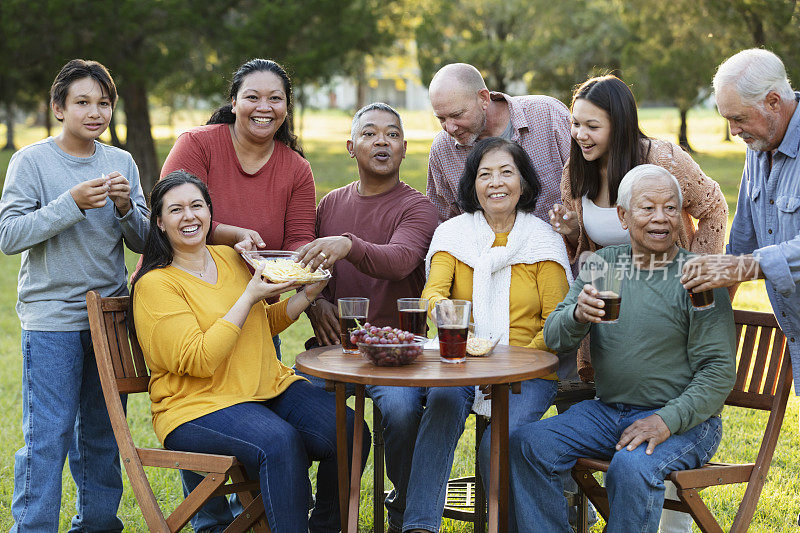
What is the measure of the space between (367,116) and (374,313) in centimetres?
95

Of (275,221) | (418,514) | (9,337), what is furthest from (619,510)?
(9,337)

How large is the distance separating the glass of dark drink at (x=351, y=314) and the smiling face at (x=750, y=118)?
157 centimetres

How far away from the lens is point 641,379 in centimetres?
341

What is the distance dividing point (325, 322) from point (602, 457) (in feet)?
4.62

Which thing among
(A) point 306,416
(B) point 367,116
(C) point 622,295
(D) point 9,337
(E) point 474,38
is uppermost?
(E) point 474,38

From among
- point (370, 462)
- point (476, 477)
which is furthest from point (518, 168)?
point (370, 462)

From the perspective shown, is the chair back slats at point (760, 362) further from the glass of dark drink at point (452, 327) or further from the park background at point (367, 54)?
the glass of dark drink at point (452, 327)

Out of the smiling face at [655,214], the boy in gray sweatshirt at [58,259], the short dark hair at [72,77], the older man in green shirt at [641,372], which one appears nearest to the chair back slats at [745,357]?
the older man in green shirt at [641,372]

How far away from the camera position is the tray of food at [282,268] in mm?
3471

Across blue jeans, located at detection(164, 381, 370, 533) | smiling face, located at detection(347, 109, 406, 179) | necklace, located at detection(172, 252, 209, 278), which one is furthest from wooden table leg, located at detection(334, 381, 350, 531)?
smiling face, located at detection(347, 109, 406, 179)

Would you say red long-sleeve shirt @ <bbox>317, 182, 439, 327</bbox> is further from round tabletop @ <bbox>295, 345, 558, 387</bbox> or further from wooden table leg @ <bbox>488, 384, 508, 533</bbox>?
wooden table leg @ <bbox>488, 384, 508, 533</bbox>

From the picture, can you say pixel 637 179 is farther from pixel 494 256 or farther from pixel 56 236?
pixel 56 236

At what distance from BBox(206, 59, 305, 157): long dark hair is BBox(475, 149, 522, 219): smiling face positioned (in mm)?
1028

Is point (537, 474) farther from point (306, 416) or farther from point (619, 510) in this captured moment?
point (306, 416)
